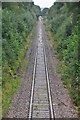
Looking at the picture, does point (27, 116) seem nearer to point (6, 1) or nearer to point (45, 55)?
point (45, 55)

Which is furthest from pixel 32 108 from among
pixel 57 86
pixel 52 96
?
pixel 57 86

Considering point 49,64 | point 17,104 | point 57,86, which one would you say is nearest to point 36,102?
point 17,104

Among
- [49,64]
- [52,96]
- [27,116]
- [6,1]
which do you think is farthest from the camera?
[6,1]

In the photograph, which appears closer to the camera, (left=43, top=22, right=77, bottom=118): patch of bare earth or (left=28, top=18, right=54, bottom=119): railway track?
(left=28, top=18, right=54, bottom=119): railway track

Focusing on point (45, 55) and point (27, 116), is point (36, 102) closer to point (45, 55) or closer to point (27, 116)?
point (27, 116)

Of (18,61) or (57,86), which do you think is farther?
(18,61)

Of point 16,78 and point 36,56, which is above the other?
point 36,56

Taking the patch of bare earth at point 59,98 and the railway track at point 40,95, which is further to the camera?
the patch of bare earth at point 59,98

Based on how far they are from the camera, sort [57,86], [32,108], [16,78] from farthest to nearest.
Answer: [16,78], [57,86], [32,108]

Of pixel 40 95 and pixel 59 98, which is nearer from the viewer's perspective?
pixel 59 98

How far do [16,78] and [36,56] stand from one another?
35.8 ft

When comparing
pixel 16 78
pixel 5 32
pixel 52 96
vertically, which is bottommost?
pixel 52 96

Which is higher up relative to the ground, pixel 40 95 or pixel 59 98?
pixel 40 95

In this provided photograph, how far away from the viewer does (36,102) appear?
20.1 metres
